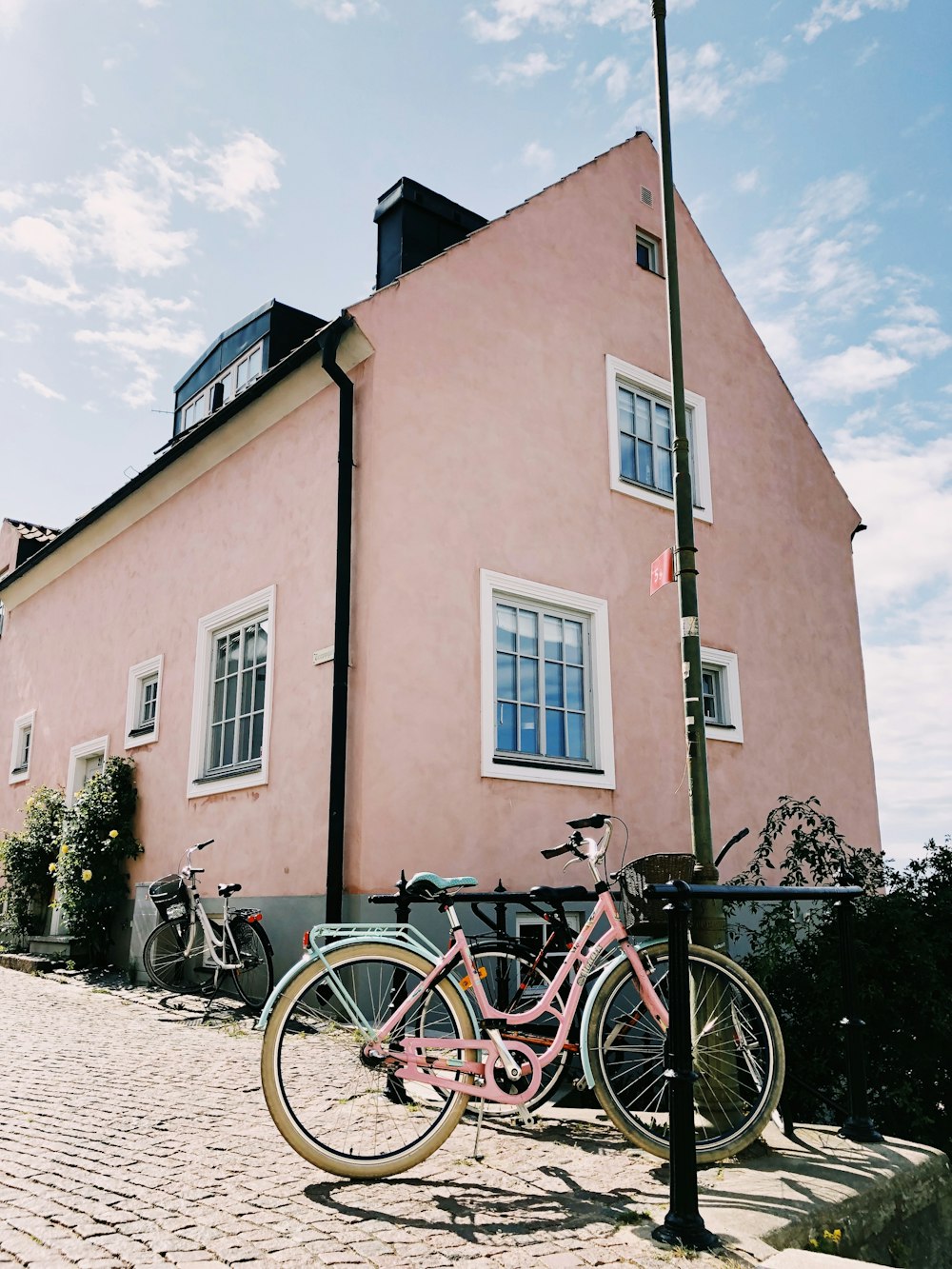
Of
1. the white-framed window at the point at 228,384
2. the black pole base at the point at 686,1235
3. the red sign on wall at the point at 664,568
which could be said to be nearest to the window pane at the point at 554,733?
the red sign on wall at the point at 664,568

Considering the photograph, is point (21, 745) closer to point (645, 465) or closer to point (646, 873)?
point (645, 465)

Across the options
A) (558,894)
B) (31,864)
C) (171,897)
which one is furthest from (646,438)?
(31,864)

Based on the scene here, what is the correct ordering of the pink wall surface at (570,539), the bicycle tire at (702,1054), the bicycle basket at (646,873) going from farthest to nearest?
Result: 1. the pink wall surface at (570,539)
2. the bicycle basket at (646,873)
3. the bicycle tire at (702,1054)

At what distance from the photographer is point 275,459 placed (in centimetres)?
998

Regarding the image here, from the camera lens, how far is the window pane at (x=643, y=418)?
11.4m

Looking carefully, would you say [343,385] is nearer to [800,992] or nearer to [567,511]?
[567,511]

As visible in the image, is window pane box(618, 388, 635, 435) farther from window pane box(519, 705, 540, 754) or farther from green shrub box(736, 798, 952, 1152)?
green shrub box(736, 798, 952, 1152)

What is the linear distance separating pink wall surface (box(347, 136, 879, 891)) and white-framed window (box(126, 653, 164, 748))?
14.4 ft

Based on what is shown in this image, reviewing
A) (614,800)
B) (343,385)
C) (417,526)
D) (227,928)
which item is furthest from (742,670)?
(227,928)

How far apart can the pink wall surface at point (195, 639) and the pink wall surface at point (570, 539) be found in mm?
664

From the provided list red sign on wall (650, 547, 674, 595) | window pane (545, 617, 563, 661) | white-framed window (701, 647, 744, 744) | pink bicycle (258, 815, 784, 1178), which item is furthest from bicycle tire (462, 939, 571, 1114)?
white-framed window (701, 647, 744, 744)

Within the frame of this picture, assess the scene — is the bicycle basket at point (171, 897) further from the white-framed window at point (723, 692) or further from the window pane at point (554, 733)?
the white-framed window at point (723, 692)

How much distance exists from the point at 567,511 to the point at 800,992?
515 cm

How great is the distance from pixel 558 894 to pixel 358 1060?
3.41 feet
